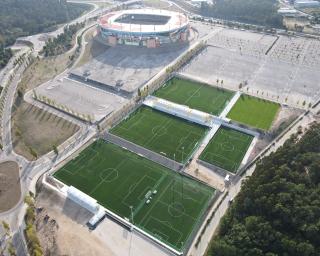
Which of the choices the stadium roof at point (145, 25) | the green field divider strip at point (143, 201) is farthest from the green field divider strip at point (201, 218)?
the stadium roof at point (145, 25)

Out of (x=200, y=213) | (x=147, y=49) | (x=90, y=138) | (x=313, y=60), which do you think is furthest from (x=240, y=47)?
(x=200, y=213)

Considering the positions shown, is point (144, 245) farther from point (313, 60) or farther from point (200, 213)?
point (313, 60)

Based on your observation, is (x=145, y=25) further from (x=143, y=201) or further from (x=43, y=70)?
(x=143, y=201)

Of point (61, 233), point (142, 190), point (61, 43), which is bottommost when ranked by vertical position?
point (61, 233)

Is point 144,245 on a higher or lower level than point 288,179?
lower

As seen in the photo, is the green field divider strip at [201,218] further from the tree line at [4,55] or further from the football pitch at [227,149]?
the tree line at [4,55]

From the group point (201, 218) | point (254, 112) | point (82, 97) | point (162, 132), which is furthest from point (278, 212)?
point (82, 97)
